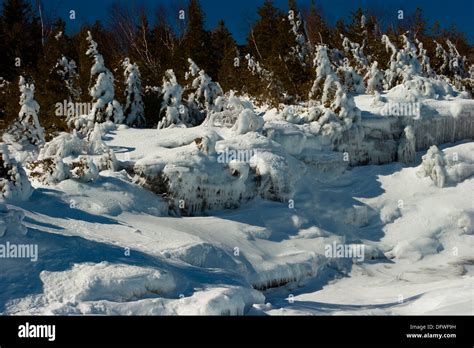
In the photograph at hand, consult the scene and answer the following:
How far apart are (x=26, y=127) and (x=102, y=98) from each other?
301 cm

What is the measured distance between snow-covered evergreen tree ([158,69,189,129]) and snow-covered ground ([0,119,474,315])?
1886 millimetres

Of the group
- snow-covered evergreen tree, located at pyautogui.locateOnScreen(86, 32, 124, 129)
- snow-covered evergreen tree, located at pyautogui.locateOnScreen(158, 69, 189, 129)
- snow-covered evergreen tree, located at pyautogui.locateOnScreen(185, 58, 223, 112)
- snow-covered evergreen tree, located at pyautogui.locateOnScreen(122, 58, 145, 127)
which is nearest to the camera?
snow-covered evergreen tree, located at pyautogui.locateOnScreen(86, 32, 124, 129)

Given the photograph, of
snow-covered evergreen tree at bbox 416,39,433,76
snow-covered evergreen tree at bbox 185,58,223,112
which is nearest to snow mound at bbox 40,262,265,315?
snow-covered evergreen tree at bbox 185,58,223,112

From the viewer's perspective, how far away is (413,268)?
12.7 meters

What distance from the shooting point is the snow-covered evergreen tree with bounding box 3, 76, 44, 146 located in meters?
16.4

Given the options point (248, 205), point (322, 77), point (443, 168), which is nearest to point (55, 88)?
point (322, 77)

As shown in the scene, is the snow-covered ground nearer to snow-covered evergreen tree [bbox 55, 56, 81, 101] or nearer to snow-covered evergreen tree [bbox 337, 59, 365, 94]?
snow-covered evergreen tree [bbox 55, 56, 81, 101]

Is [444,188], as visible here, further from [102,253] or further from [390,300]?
[102,253]

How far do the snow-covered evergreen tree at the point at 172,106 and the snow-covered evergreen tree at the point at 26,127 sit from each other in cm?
425

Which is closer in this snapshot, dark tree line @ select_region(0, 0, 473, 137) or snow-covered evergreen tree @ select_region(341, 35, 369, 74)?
dark tree line @ select_region(0, 0, 473, 137)

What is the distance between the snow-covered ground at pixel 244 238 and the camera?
796 cm

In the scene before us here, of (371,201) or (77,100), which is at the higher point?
(77,100)
